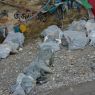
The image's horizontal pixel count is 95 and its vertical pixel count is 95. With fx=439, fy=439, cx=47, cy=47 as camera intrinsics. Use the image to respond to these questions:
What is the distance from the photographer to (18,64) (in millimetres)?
8359

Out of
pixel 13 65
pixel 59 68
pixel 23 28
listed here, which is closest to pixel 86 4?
pixel 23 28

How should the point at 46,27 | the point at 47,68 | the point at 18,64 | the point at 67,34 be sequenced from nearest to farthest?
the point at 47,68 < the point at 18,64 < the point at 67,34 < the point at 46,27

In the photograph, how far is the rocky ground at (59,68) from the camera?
746 cm

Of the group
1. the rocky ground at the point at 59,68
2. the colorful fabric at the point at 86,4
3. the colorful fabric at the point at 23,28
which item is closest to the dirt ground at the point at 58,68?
the rocky ground at the point at 59,68

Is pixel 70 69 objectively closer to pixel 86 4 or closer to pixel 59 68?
pixel 59 68

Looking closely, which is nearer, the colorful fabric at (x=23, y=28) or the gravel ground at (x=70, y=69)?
the gravel ground at (x=70, y=69)

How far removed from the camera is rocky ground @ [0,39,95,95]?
7461mm

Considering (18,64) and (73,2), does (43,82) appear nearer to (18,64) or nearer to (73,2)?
(18,64)

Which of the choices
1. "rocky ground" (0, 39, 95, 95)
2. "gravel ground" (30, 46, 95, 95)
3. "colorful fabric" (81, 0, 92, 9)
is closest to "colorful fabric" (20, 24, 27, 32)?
"rocky ground" (0, 39, 95, 95)

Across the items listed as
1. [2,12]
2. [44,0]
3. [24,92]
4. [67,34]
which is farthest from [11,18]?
[24,92]

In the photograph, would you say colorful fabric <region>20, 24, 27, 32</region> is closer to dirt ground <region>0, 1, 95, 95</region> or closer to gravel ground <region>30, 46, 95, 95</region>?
dirt ground <region>0, 1, 95, 95</region>

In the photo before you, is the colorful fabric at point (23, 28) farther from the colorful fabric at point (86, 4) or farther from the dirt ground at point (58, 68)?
the colorful fabric at point (86, 4)

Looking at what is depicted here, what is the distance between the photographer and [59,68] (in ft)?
26.1

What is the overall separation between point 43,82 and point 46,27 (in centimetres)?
255
